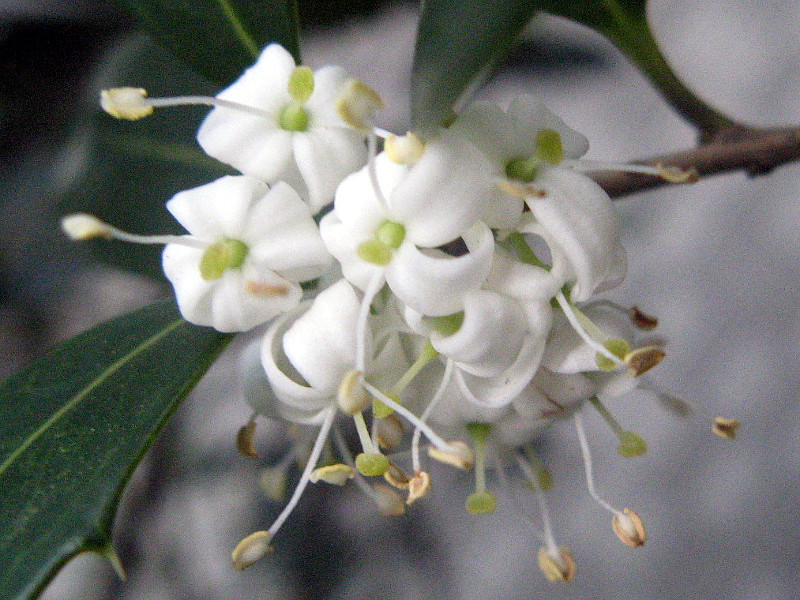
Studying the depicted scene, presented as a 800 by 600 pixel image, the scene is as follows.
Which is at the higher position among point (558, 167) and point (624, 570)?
point (558, 167)

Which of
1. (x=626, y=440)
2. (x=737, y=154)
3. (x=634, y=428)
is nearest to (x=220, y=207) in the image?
(x=626, y=440)

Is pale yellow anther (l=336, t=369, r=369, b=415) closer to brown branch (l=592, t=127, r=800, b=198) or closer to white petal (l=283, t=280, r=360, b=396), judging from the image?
white petal (l=283, t=280, r=360, b=396)

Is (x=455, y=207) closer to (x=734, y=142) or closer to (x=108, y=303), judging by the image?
(x=734, y=142)

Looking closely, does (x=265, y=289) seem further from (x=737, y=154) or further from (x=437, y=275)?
(x=737, y=154)

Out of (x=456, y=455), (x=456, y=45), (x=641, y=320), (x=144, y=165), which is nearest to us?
(x=456, y=45)

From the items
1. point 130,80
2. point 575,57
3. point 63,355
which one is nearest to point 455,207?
point 63,355

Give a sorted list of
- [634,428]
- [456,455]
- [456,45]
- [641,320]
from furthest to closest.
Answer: [634,428], [641,320], [456,455], [456,45]
